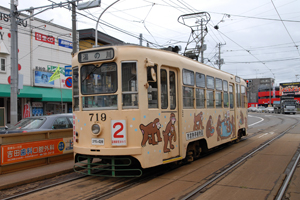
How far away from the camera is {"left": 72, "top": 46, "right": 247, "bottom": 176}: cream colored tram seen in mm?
6152

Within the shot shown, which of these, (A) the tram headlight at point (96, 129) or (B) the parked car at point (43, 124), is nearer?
(A) the tram headlight at point (96, 129)

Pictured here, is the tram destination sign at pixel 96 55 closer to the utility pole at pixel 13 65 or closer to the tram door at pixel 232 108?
the utility pole at pixel 13 65

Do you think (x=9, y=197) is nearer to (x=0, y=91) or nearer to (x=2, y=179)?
(x=2, y=179)

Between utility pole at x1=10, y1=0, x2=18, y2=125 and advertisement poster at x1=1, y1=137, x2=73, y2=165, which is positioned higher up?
utility pole at x1=10, y1=0, x2=18, y2=125

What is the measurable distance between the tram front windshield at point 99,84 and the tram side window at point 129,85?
0.69ft

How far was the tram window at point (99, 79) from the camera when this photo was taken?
20.7 ft

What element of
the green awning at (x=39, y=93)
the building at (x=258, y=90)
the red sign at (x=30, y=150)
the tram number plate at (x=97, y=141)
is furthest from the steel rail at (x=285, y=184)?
the building at (x=258, y=90)

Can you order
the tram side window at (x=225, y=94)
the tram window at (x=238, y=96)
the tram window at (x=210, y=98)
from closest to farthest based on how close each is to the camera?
the tram window at (x=210, y=98) → the tram side window at (x=225, y=94) → the tram window at (x=238, y=96)

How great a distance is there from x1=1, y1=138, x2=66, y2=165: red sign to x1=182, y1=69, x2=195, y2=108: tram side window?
4.29 metres

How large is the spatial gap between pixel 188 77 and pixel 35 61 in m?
15.4

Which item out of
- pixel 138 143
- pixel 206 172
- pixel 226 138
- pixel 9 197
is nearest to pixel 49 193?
pixel 9 197

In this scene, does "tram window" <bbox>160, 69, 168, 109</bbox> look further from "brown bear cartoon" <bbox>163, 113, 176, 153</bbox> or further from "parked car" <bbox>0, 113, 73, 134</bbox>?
"parked car" <bbox>0, 113, 73, 134</bbox>

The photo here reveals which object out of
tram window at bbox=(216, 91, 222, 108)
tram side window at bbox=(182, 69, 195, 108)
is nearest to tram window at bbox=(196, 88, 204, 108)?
tram side window at bbox=(182, 69, 195, 108)

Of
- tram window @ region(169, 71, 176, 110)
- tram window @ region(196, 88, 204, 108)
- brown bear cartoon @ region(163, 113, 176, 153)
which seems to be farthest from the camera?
tram window @ region(196, 88, 204, 108)
